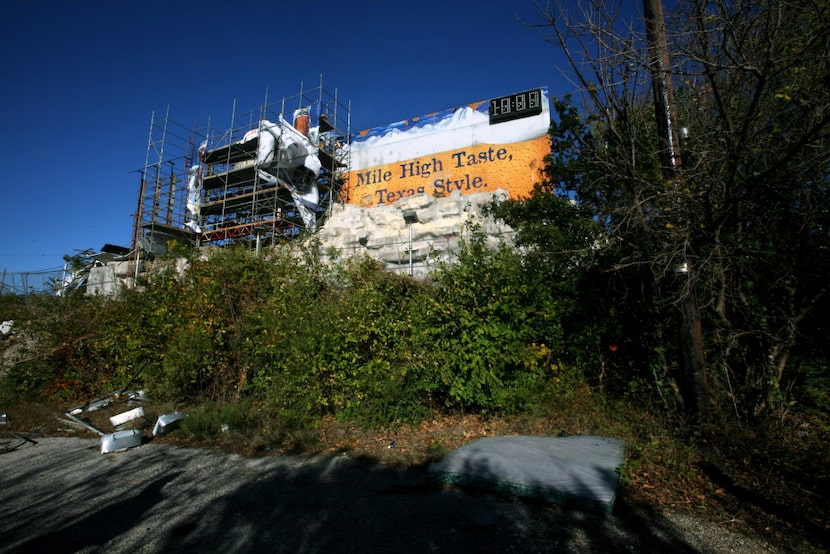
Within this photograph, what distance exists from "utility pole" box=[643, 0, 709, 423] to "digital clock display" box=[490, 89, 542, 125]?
1263 cm

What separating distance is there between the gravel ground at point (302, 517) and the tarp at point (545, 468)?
0.11m

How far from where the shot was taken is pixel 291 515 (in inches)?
143

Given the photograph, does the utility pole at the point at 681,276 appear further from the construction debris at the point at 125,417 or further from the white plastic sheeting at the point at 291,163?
the white plastic sheeting at the point at 291,163

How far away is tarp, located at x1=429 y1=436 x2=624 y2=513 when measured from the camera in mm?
3523

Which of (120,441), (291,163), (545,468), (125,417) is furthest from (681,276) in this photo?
(291,163)

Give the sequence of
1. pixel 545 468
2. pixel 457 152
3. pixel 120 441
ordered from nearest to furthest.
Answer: pixel 545 468
pixel 120 441
pixel 457 152

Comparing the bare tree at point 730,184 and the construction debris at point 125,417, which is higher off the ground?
the bare tree at point 730,184

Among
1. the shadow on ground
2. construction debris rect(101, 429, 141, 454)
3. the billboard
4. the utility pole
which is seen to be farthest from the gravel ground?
the billboard

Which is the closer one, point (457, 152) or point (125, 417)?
point (125, 417)

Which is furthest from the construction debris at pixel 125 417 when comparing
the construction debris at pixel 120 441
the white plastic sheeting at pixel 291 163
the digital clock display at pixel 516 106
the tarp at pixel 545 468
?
the digital clock display at pixel 516 106

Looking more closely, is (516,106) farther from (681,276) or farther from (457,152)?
(681,276)

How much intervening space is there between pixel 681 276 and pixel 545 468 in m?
2.74

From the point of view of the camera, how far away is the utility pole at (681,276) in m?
4.61

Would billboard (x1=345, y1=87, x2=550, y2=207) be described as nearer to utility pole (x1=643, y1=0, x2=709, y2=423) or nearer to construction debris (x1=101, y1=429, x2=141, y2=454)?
utility pole (x1=643, y1=0, x2=709, y2=423)
